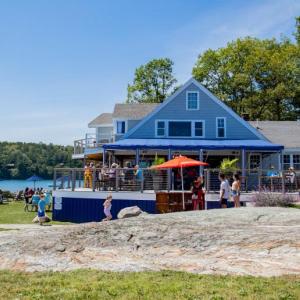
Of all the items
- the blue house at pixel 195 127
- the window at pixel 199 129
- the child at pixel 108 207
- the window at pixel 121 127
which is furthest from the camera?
the window at pixel 121 127

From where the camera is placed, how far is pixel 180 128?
104 feet

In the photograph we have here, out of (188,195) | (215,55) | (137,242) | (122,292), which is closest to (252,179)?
(188,195)

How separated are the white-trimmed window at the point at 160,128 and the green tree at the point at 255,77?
22541mm

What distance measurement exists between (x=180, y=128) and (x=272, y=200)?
12998mm

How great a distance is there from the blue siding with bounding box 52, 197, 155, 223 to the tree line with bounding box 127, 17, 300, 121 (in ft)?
107

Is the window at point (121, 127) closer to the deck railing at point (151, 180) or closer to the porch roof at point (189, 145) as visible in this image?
the porch roof at point (189, 145)

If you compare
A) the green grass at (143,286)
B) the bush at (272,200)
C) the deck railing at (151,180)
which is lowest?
the green grass at (143,286)

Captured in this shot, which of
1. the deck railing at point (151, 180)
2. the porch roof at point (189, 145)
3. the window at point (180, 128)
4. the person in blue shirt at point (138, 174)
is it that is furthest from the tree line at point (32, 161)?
the person in blue shirt at point (138, 174)

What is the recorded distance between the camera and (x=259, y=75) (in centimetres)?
5266

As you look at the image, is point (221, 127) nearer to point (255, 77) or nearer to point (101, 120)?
point (101, 120)

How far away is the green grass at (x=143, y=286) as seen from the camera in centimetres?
637

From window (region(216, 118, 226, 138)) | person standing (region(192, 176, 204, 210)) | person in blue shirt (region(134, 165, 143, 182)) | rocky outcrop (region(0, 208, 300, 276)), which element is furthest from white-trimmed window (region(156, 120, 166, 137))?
rocky outcrop (region(0, 208, 300, 276))

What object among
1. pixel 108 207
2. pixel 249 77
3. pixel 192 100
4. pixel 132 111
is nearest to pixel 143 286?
pixel 108 207

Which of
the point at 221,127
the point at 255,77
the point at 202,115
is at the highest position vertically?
the point at 255,77
